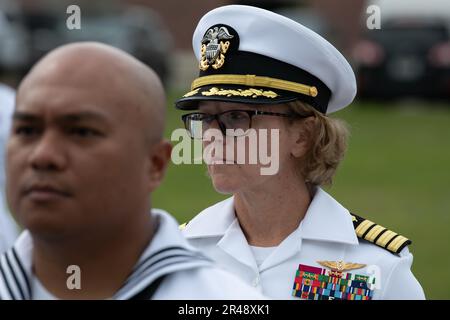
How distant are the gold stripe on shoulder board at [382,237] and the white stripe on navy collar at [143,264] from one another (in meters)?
1.23

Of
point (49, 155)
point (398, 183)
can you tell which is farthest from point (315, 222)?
point (398, 183)

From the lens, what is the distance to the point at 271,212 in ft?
14.0

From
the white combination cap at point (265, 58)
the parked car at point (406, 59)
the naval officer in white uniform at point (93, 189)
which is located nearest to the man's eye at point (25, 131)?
the naval officer in white uniform at point (93, 189)

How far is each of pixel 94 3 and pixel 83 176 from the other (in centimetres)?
2641

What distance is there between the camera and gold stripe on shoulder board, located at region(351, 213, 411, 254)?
4.25m

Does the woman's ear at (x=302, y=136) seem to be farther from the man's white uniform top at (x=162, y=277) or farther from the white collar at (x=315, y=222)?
the man's white uniform top at (x=162, y=277)

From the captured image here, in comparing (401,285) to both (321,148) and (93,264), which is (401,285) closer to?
(321,148)

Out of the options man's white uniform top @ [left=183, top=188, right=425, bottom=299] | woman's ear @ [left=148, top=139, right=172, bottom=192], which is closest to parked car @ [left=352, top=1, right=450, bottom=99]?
man's white uniform top @ [left=183, top=188, right=425, bottom=299]

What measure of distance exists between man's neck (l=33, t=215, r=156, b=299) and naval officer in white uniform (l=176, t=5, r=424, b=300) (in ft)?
3.38

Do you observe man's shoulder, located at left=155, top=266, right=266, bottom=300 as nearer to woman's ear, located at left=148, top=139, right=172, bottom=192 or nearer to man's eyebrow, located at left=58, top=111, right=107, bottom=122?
woman's ear, located at left=148, top=139, right=172, bottom=192

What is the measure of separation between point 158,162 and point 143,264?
281 mm
